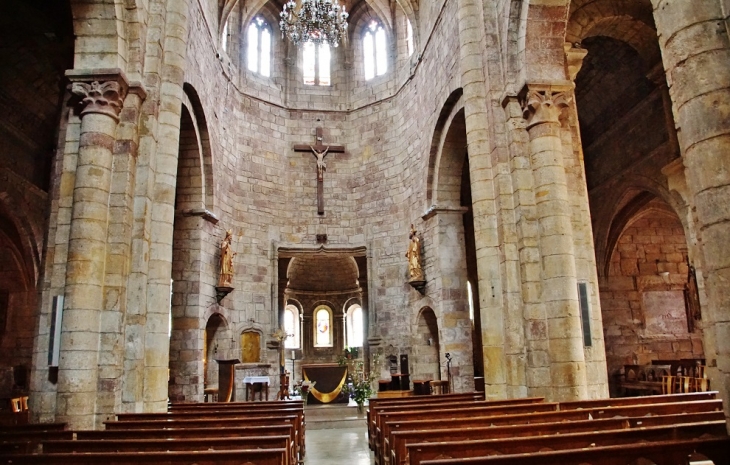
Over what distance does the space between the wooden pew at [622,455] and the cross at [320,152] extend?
50.0 ft

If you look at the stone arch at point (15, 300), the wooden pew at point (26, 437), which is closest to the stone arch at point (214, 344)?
the stone arch at point (15, 300)

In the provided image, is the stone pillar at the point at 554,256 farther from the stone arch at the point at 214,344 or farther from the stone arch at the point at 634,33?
the stone arch at the point at 214,344

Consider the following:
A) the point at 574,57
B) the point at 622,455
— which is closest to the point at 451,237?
the point at 574,57

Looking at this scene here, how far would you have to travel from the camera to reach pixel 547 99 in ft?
31.1

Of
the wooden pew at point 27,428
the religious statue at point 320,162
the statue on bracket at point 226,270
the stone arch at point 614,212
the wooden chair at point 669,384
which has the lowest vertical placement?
the wooden chair at point 669,384

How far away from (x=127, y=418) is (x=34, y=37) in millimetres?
9409

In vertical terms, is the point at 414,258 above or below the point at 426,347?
above

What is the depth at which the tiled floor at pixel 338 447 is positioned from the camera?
8.73 meters

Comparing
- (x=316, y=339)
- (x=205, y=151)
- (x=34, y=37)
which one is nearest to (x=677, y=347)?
(x=316, y=339)

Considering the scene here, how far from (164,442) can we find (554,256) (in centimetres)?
648

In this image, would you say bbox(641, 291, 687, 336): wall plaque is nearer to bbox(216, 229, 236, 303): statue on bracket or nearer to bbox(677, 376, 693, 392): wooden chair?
bbox(677, 376, 693, 392): wooden chair

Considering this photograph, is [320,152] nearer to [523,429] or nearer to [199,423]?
[199,423]

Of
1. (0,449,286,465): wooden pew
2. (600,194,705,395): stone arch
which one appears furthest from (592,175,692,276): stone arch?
(0,449,286,465): wooden pew

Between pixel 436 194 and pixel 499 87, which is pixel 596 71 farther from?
pixel 499 87
